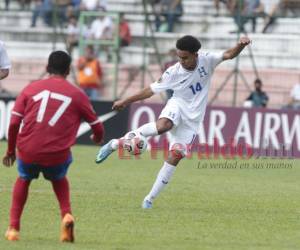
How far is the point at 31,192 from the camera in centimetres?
1499

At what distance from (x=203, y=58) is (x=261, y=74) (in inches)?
473

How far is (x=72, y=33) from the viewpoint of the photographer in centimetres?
2717

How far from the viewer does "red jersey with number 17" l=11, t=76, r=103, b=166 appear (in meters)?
10.2

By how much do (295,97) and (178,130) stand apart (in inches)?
431

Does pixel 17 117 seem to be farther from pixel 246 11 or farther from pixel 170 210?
pixel 246 11

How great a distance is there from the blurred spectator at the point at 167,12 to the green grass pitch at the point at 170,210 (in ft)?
24.6

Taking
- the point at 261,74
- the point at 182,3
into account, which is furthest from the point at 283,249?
the point at 182,3

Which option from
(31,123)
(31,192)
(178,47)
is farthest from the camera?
(31,192)

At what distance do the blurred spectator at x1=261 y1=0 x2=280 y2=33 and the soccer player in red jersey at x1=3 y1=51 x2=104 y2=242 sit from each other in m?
15.9

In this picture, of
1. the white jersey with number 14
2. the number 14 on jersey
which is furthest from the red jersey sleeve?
the number 14 on jersey

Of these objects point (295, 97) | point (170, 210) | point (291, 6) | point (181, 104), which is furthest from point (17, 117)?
point (291, 6)

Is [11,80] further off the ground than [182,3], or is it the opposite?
[182,3]

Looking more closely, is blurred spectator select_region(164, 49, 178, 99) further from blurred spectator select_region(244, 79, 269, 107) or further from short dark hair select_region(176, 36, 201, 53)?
short dark hair select_region(176, 36, 201, 53)

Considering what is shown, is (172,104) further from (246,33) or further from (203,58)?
(246,33)
